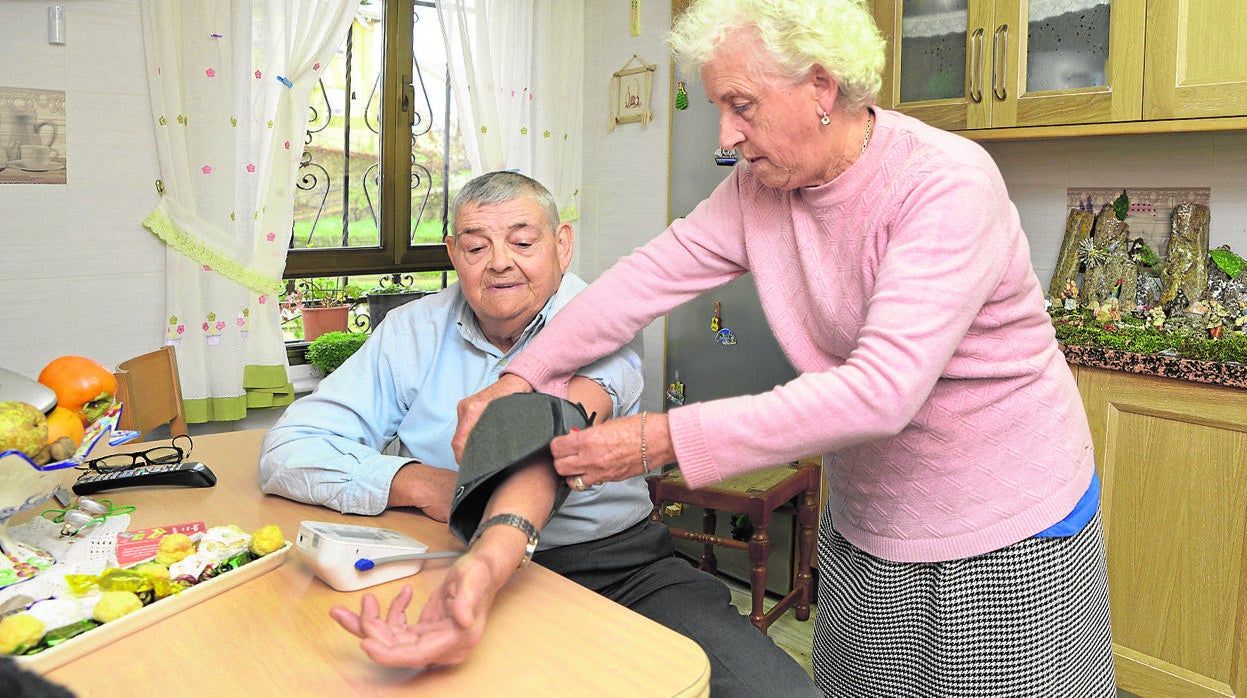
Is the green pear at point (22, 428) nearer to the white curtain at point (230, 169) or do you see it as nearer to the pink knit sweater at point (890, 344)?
the pink knit sweater at point (890, 344)

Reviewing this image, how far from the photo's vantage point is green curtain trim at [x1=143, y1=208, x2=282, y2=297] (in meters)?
3.25

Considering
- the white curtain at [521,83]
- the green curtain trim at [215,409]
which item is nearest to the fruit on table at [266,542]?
the green curtain trim at [215,409]

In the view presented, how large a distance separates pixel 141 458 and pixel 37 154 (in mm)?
1613

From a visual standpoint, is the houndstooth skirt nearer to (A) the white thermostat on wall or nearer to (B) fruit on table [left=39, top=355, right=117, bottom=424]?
(A) the white thermostat on wall

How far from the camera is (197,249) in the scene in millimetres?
3299

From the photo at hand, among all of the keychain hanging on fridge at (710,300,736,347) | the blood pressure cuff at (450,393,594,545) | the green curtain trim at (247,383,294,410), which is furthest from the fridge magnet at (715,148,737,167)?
the blood pressure cuff at (450,393,594,545)

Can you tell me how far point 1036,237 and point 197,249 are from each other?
2.61m

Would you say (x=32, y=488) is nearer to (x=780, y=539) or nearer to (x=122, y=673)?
(x=122, y=673)

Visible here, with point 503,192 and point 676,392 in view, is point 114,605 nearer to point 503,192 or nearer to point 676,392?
point 503,192

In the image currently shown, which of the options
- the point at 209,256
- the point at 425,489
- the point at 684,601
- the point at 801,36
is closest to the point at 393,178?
the point at 209,256

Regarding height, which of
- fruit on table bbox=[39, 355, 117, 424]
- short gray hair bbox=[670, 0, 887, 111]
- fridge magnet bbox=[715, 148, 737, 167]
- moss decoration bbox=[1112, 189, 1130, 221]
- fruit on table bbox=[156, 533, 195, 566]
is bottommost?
fruit on table bbox=[156, 533, 195, 566]

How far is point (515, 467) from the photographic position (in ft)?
4.31

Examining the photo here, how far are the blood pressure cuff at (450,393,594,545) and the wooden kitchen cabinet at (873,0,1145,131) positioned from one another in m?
1.87

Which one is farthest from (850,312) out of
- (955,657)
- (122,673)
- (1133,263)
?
(1133,263)
